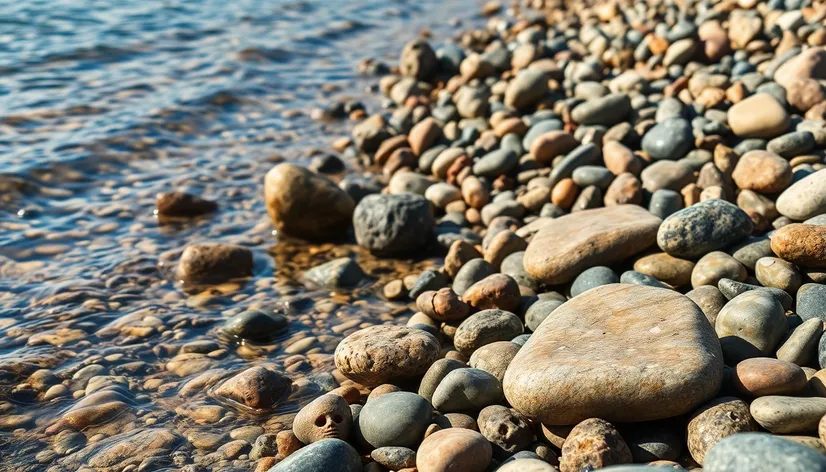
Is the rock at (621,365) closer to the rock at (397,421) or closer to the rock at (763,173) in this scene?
the rock at (397,421)

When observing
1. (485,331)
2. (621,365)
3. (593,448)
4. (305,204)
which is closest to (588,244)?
(485,331)

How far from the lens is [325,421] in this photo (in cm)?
284

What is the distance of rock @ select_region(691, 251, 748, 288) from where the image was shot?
327cm

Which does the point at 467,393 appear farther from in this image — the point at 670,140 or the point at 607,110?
the point at 607,110

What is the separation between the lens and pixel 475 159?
5.68 meters

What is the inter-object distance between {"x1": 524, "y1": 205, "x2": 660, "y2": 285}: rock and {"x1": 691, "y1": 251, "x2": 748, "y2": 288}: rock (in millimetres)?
349

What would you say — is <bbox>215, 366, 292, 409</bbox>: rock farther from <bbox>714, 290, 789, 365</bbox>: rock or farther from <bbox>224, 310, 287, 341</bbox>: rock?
<bbox>714, 290, 789, 365</bbox>: rock

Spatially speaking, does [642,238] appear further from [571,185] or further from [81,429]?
[81,429]

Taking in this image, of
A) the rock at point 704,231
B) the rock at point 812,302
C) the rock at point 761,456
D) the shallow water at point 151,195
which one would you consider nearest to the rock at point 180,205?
the shallow water at point 151,195

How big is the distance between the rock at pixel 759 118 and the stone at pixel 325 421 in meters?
3.15

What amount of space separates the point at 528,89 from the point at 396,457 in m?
4.26

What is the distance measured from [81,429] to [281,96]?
19.0 feet

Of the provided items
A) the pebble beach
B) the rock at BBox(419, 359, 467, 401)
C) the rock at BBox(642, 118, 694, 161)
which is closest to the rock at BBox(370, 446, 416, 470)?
the pebble beach

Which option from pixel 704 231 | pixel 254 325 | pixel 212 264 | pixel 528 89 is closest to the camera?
pixel 704 231
